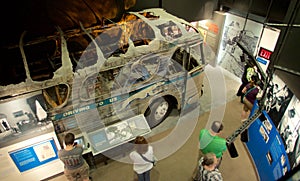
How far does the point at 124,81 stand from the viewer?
547 centimetres

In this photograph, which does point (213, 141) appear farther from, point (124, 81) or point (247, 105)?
point (247, 105)

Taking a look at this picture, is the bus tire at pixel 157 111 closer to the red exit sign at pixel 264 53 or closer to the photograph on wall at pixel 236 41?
the photograph on wall at pixel 236 41

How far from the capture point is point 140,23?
Answer: 6512mm

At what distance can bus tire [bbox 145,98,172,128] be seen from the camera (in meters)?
5.88

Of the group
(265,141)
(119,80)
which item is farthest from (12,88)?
(265,141)

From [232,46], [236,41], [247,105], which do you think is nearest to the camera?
[247,105]

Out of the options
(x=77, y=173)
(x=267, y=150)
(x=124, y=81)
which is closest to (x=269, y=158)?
(x=267, y=150)

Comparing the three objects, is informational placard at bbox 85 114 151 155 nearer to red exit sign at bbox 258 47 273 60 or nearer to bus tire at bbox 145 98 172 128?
bus tire at bbox 145 98 172 128

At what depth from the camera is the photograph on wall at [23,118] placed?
13.3 ft

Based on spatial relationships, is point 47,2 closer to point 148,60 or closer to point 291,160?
point 148,60

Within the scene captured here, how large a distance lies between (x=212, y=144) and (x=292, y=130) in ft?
4.11

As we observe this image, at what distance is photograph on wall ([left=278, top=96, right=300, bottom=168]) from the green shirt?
3.17 feet

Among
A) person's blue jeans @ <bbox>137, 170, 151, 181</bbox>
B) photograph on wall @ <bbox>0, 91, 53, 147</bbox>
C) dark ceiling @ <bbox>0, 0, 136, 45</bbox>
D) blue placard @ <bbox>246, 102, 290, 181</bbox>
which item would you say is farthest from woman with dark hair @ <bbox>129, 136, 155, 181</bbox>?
dark ceiling @ <bbox>0, 0, 136, 45</bbox>

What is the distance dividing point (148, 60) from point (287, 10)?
3.89 metres
